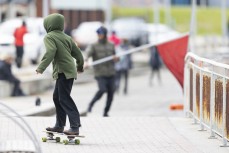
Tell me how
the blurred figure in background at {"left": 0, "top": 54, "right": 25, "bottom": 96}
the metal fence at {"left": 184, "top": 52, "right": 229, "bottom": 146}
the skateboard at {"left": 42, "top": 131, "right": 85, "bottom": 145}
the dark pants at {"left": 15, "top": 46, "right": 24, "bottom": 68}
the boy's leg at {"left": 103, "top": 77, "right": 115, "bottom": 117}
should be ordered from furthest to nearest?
the dark pants at {"left": 15, "top": 46, "right": 24, "bottom": 68}, the blurred figure in background at {"left": 0, "top": 54, "right": 25, "bottom": 96}, the boy's leg at {"left": 103, "top": 77, "right": 115, "bottom": 117}, the skateboard at {"left": 42, "top": 131, "right": 85, "bottom": 145}, the metal fence at {"left": 184, "top": 52, "right": 229, "bottom": 146}

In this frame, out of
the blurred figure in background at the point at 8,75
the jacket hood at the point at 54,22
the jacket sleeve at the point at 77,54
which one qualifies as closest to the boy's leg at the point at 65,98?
the jacket sleeve at the point at 77,54

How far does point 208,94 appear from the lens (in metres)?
14.4

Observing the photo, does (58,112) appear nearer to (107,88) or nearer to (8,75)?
(107,88)

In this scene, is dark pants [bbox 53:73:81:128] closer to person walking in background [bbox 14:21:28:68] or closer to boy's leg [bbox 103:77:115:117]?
boy's leg [bbox 103:77:115:117]

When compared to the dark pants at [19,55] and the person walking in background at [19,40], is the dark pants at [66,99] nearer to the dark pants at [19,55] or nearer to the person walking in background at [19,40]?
the dark pants at [19,55]

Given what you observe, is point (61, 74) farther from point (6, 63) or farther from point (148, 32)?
point (148, 32)

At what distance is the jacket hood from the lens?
13258 millimetres

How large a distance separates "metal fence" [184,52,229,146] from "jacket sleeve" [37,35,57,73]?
2014mm

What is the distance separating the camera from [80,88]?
34.5 meters

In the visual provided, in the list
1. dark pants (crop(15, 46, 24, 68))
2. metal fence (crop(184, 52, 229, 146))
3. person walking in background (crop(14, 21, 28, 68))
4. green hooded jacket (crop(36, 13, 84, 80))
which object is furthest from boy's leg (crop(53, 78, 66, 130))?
person walking in background (crop(14, 21, 28, 68))

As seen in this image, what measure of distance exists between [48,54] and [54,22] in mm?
444

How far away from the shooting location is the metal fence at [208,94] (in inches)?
508

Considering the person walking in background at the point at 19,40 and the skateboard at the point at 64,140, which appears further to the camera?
the person walking in background at the point at 19,40

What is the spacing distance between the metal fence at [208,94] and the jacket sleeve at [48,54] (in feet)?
6.61
